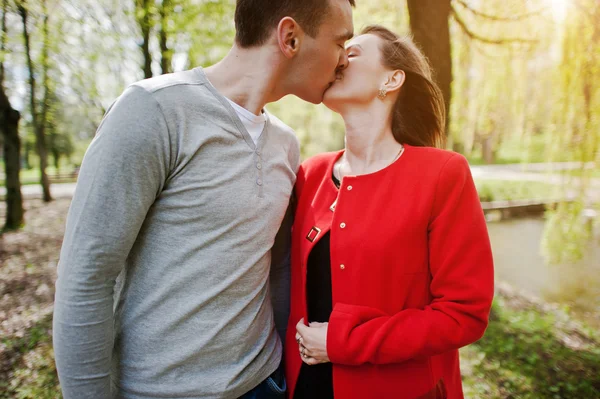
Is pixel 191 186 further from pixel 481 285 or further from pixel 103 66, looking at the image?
pixel 103 66

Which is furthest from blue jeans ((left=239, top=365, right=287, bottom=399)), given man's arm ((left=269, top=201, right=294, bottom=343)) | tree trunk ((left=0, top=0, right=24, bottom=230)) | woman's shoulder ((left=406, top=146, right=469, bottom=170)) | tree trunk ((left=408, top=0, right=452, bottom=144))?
tree trunk ((left=0, top=0, right=24, bottom=230))

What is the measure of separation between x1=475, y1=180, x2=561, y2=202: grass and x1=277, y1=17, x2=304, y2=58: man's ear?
15.4m

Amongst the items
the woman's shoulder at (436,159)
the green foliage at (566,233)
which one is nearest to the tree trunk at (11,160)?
the woman's shoulder at (436,159)

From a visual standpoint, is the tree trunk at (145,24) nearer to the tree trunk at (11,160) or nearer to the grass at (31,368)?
the tree trunk at (11,160)

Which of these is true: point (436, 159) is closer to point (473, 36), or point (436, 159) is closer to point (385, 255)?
point (385, 255)

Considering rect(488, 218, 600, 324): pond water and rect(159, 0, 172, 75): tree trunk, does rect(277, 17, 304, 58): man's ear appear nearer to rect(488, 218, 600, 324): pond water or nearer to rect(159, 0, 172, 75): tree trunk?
rect(159, 0, 172, 75): tree trunk

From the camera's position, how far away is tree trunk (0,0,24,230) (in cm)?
827

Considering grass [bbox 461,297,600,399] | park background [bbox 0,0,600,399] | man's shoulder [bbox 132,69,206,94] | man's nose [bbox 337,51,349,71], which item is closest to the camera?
man's shoulder [bbox 132,69,206,94]

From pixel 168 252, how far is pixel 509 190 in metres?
18.8

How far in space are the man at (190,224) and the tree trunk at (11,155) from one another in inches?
324

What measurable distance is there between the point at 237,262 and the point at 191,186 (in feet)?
1.02

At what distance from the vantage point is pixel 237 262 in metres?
1.43

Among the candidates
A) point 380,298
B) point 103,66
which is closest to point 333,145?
point 103,66

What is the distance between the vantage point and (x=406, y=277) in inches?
61.3
